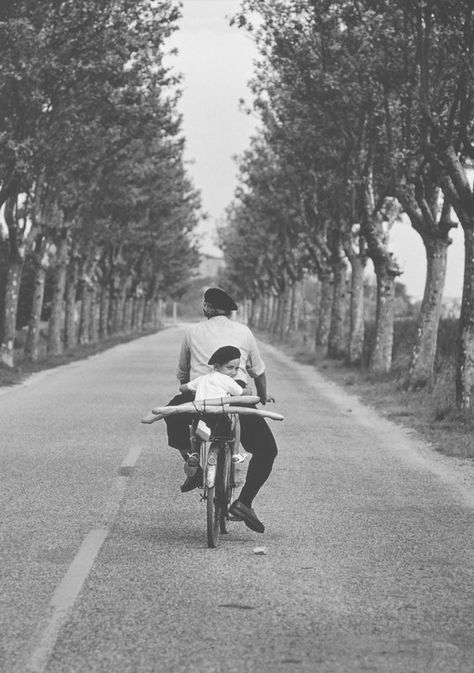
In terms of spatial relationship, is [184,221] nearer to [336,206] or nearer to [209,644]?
[336,206]

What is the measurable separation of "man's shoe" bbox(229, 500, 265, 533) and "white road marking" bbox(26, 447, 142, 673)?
90cm

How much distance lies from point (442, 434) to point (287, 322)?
170 feet

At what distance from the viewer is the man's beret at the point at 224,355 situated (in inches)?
320

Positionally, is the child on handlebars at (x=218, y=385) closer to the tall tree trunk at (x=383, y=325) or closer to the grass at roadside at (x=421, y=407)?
the grass at roadside at (x=421, y=407)

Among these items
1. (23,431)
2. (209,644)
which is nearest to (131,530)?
(209,644)

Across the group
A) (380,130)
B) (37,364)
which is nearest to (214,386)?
(380,130)

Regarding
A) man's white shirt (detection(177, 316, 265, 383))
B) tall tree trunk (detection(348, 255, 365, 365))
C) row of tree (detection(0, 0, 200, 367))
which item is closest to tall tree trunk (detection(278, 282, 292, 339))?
row of tree (detection(0, 0, 200, 367))

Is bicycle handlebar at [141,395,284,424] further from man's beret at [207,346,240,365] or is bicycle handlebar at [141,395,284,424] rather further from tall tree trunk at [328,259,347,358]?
tall tree trunk at [328,259,347,358]

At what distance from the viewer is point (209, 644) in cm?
555

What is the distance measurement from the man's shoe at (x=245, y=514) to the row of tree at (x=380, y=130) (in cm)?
1031

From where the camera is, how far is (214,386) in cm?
805

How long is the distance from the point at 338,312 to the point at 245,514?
31.1 m

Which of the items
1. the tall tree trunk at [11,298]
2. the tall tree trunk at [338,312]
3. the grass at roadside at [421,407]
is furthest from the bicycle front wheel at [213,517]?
the tall tree trunk at [338,312]

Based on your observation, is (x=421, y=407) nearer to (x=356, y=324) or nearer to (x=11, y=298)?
(x=356, y=324)
